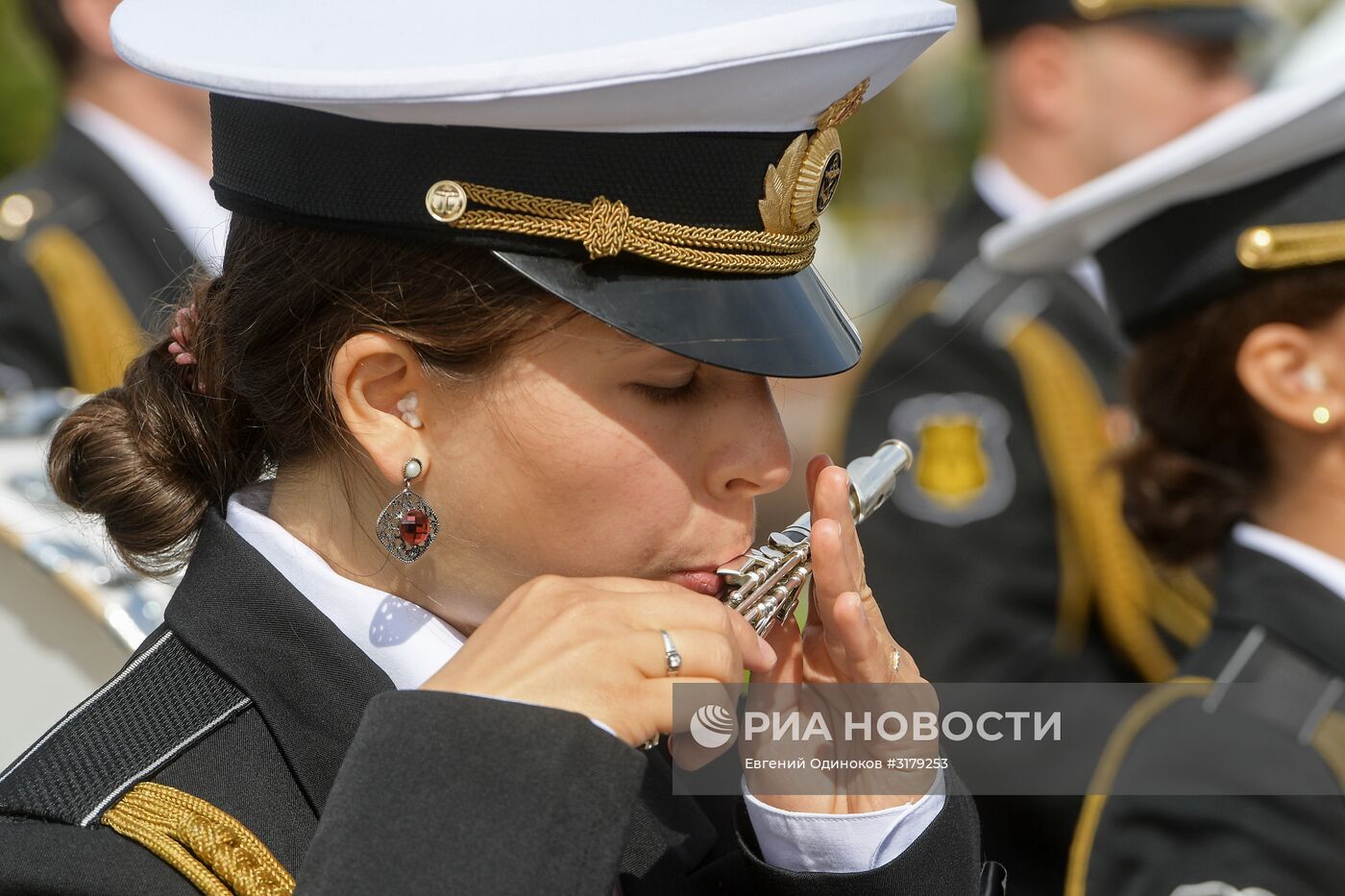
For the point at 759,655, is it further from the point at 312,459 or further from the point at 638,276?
the point at 312,459

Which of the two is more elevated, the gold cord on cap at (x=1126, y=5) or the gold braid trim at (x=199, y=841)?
the gold cord on cap at (x=1126, y=5)

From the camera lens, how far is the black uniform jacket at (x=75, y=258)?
4641mm

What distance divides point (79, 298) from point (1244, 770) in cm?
355

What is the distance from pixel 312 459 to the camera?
6.63ft

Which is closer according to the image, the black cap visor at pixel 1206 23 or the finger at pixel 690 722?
the finger at pixel 690 722

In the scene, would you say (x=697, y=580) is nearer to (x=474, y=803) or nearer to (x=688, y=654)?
(x=688, y=654)

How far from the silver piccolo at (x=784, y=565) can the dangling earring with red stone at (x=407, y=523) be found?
0.37m

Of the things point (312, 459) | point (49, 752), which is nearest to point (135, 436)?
point (312, 459)

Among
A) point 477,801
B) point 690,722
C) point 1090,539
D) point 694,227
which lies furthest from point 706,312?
point 1090,539

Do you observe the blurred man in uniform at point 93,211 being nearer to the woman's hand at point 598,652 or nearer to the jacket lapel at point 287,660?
the jacket lapel at point 287,660

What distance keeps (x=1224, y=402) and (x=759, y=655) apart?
5.94ft

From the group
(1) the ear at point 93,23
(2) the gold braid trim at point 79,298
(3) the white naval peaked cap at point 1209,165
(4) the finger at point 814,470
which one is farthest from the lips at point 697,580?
(1) the ear at point 93,23

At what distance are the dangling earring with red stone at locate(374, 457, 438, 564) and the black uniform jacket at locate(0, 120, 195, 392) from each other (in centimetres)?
290

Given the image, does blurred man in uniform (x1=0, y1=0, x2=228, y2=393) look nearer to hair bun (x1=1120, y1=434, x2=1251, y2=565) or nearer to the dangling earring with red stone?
hair bun (x1=1120, y1=434, x2=1251, y2=565)
